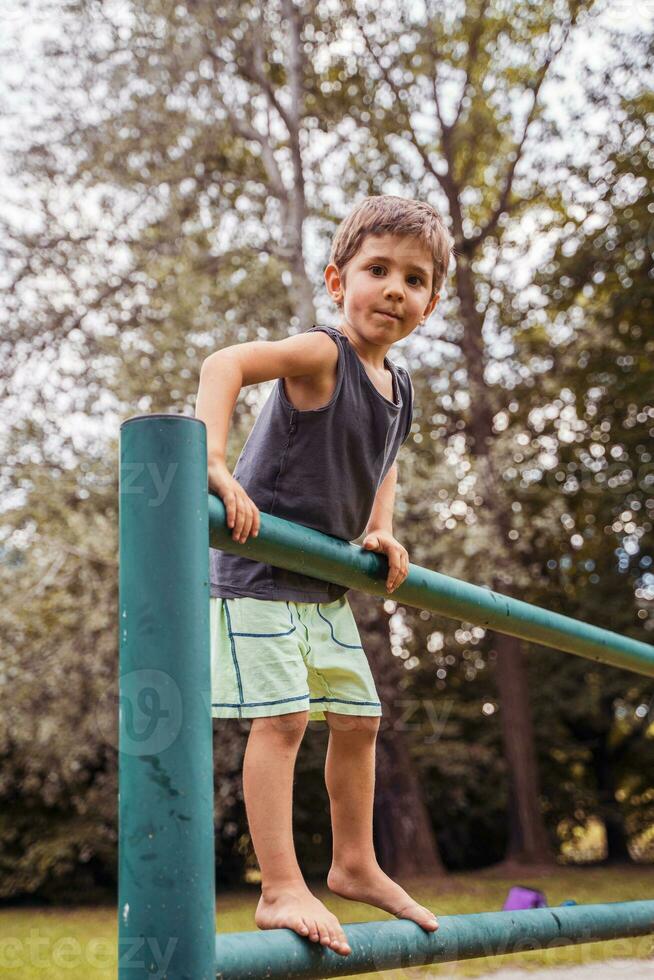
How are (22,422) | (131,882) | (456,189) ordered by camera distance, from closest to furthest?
(131,882)
(22,422)
(456,189)

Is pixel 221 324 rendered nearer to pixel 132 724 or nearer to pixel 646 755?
pixel 646 755

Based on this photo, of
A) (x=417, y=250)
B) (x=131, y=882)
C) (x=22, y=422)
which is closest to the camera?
(x=131, y=882)

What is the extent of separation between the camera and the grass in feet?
14.3

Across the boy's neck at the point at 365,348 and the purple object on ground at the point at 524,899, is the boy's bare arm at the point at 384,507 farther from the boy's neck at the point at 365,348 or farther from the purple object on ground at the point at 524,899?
the purple object on ground at the point at 524,899

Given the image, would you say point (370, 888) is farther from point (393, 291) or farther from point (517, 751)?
point (517, 751)

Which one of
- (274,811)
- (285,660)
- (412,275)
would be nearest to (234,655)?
(285,660)

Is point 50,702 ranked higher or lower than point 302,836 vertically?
higher

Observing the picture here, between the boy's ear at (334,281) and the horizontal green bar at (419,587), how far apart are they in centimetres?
54

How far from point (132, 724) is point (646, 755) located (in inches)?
476

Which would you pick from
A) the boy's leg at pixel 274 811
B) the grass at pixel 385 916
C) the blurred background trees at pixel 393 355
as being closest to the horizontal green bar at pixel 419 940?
the boy's leg at pixel 274 811

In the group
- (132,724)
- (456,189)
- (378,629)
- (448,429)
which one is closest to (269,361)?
(132,724)

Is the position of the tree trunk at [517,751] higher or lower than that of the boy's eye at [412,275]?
lower

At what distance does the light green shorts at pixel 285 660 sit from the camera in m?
1.28

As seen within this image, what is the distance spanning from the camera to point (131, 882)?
0.69 metres
